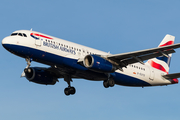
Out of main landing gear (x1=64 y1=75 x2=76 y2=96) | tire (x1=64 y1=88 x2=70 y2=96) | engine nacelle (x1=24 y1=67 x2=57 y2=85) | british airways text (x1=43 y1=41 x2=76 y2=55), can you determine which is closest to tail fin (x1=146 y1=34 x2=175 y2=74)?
main landing gear (x1=64 y1=75 x2=76 y2=96)

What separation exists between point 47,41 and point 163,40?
2082cm

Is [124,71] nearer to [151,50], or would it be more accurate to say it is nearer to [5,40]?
[151,50]

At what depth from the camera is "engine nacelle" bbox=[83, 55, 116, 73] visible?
3821 centimetres

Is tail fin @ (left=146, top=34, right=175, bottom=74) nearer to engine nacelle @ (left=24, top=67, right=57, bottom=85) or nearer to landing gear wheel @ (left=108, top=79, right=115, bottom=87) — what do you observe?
landing gear wheel @ (left=108, top=79, right=115, bottom=87)

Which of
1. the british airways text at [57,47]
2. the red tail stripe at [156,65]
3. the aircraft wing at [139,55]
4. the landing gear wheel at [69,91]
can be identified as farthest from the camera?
the red tail stripe at [156,65]

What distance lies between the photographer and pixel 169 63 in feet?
165

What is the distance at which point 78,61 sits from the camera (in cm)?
3884

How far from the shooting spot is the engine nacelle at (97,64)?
3821 centimetres

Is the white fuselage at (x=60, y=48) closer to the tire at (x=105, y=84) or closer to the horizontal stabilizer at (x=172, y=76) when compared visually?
the tire at (x=105, y=84)

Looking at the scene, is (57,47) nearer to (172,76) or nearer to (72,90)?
(72,90)

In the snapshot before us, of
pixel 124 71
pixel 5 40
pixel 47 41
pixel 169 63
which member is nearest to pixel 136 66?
pixel 124 71

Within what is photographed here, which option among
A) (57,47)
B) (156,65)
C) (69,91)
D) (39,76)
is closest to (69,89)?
(69,91)

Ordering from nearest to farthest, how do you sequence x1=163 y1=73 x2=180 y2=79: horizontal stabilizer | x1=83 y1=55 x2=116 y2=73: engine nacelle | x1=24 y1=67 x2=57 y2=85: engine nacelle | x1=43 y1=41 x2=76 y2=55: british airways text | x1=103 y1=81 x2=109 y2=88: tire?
1. x1=43 y1=41 x2=76 y2=55: british airways text
2. x1=83 y1=55 x2=116 y2=73: engine nacelle
3. x1=103 y1=81 x2=109 y2=88: tire
4. x1=163 y1=73 x2=180 y2=79: horizontal stabilizer
5. x1=24 y1=67 x2=57 y2=85: engine nacelle

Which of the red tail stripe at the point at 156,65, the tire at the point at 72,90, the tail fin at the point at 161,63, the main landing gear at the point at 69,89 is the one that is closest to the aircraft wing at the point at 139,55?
the main landing gear at the point at 69,89
